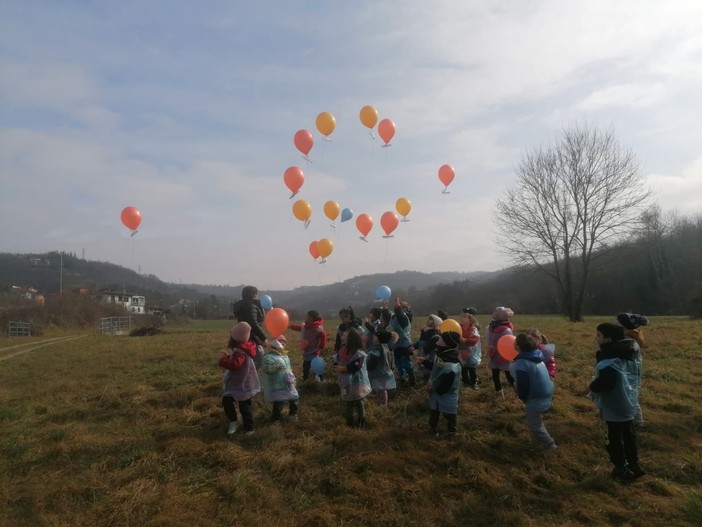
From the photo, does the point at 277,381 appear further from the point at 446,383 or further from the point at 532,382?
the point at 532,382

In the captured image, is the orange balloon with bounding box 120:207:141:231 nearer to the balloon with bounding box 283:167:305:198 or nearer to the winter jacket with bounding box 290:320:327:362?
A: the balloon with bounding box 283:167:305:198

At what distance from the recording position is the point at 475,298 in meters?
51.4

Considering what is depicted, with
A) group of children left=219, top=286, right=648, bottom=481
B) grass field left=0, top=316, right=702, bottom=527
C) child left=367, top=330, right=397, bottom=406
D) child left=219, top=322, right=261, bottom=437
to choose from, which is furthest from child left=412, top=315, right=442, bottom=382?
child left=219, top=322, right=261, bottom=437

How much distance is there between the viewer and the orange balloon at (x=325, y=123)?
12.6m

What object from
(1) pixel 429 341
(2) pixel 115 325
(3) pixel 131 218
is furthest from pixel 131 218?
(2) pixel 115 325

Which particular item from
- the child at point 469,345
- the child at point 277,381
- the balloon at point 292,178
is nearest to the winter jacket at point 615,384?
the child at point 469,345

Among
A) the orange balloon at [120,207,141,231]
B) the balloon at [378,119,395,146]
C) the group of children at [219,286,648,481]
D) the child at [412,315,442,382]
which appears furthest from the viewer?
the balloon at [378,119,395,146]

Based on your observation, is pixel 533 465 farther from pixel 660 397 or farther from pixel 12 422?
pixel 12 422

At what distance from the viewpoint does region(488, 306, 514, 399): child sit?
859cm

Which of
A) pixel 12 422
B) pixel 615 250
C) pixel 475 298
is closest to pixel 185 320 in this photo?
pixel 475 298

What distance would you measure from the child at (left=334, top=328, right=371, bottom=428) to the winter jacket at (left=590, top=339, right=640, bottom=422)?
10.5 feet

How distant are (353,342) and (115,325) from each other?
42.5 meters

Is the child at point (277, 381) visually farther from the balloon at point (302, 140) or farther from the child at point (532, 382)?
the balloon at point (302, 140)

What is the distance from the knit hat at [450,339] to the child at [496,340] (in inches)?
86.4
